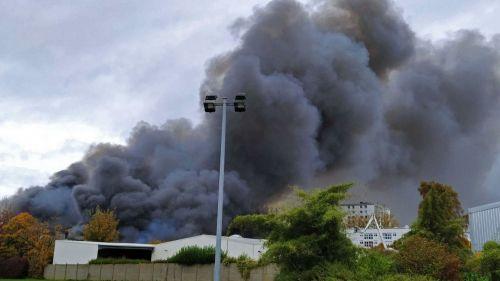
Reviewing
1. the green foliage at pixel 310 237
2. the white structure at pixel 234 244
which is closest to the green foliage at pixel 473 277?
the green foliage at pixel 310 237

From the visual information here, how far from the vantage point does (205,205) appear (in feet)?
209

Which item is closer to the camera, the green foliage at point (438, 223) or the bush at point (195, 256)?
the green foliage at point (438, 223)

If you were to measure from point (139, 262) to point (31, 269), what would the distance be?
13.1 m

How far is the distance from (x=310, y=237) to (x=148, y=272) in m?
20.1

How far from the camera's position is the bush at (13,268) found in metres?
40.9

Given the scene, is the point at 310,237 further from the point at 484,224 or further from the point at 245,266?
the point at 484,224

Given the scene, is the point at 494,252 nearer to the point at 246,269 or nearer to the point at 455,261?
the point at 455,261

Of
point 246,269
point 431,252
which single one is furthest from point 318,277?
point 246,269

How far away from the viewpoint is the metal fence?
27.3 m

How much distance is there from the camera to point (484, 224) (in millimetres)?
31672

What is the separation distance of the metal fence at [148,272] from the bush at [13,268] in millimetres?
2183

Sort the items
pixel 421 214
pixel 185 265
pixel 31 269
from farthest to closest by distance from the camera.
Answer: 1. pixel 31 269
2. pixel 185 265
3. pixel 421 214

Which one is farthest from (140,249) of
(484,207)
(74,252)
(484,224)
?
(484,207)

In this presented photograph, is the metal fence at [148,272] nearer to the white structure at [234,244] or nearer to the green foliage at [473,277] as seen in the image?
the white structure at [234,244]
